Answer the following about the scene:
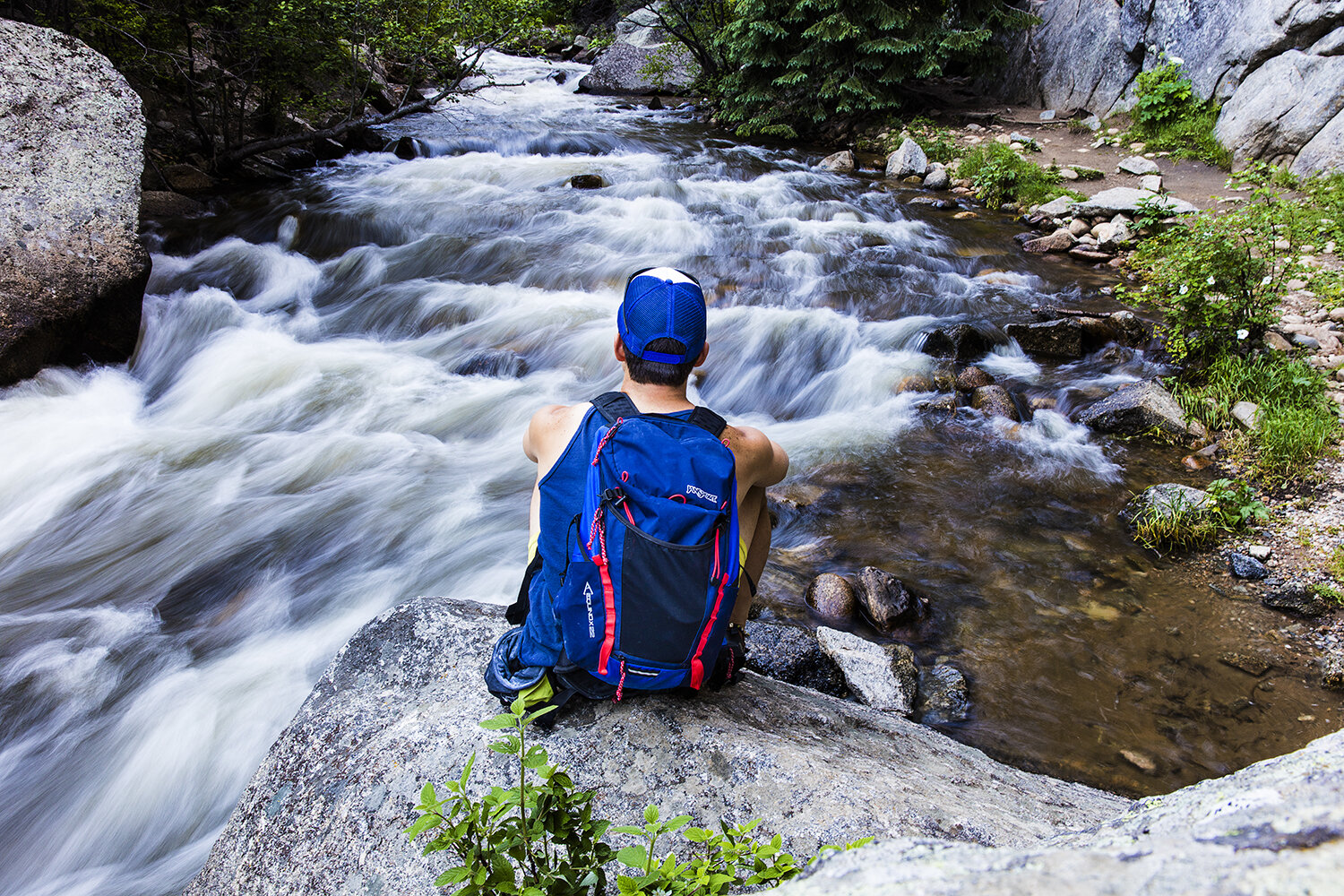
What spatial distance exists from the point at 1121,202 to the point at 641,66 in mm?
14321

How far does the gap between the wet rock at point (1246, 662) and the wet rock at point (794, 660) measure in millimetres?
2056

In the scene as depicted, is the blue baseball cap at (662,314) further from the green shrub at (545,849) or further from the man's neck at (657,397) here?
the green shrub at (545,849)

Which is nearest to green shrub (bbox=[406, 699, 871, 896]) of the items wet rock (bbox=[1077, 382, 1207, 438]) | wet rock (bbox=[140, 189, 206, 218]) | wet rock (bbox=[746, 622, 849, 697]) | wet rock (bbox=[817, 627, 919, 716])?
wet rock (bbox=[746, 622, 849, 697])

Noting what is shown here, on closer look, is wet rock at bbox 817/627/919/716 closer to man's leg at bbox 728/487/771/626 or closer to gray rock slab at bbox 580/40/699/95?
man's leg at bbox 728/487/771/626

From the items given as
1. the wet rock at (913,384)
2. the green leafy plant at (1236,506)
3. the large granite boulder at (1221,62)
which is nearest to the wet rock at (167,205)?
the wet rock at (913,384)

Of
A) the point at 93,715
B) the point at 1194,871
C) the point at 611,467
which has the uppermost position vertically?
the point at 1194,871

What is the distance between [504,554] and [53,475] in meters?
3.55

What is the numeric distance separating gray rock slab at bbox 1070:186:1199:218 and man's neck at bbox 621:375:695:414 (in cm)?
1000

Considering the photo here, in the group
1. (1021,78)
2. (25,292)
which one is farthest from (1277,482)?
(1021,78)

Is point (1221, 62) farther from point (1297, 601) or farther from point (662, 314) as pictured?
point (662, 314)

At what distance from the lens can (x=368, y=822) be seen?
2.11 metres

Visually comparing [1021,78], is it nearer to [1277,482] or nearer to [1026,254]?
[1026,254]

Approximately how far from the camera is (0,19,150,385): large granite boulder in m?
5.99

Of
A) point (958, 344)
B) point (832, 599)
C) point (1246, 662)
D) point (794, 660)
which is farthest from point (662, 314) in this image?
point (958, 344)
